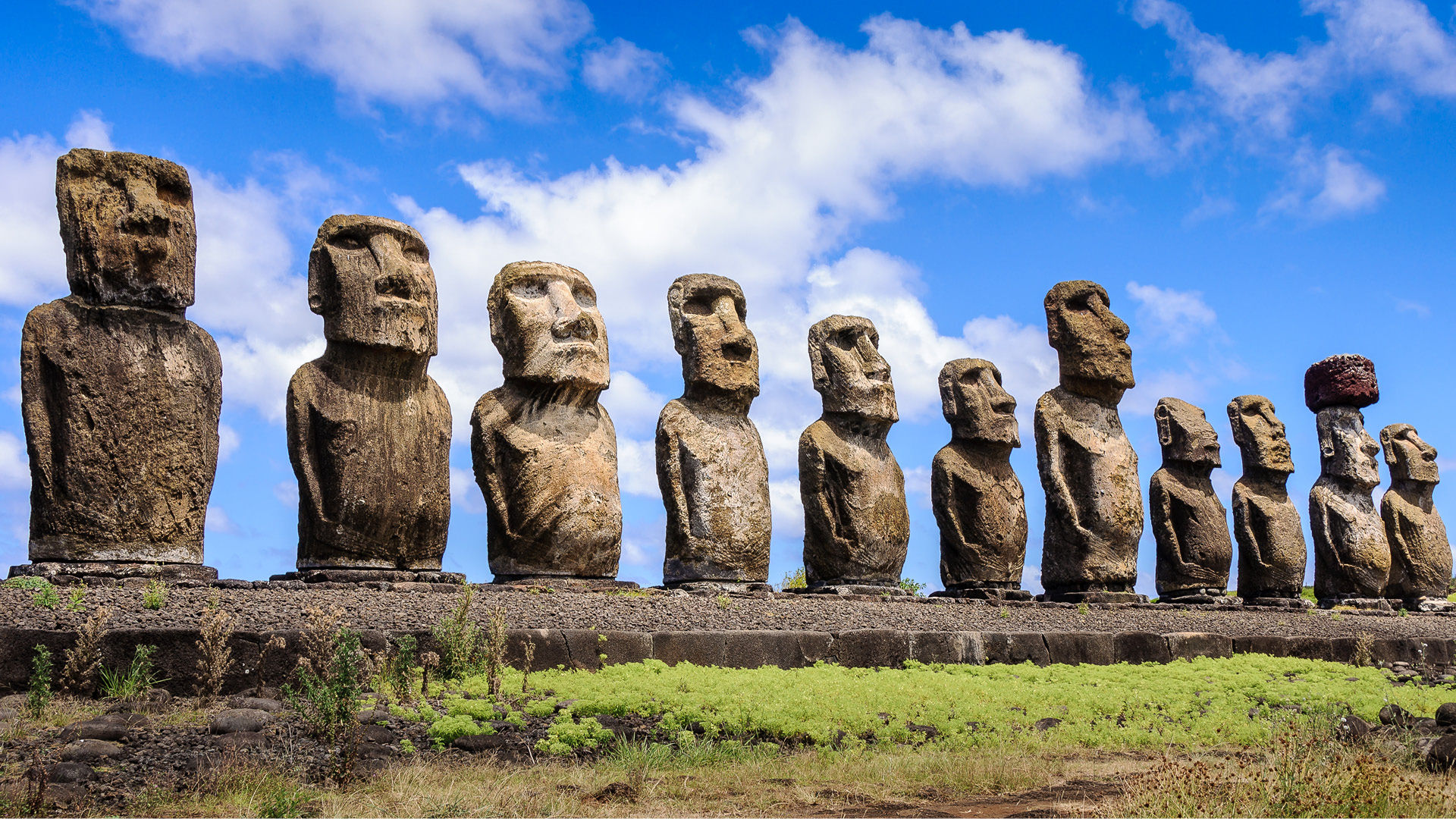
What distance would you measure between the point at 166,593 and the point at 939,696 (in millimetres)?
4890

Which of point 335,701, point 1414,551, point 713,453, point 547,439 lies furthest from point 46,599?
point 1414,551

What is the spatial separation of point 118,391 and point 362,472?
6.27 ft

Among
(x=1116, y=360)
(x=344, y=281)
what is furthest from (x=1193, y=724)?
(x=1116, y=360)

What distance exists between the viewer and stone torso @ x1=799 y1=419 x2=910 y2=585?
13508mm

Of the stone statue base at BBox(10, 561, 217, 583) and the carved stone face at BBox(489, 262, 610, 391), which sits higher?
the carved stone face at BBox(489, 262, 610, 391)

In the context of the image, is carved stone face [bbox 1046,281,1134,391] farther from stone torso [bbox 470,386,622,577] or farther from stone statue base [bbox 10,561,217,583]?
stone statue base [bbox 10,561,217,583]

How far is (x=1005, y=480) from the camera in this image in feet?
50.5

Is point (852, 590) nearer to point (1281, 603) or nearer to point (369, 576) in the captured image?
point (369, 576)

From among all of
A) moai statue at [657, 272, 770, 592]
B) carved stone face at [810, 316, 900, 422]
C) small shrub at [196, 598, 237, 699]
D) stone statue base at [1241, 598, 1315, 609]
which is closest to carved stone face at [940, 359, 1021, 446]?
carved stone face at [810, 316, 900, 422]

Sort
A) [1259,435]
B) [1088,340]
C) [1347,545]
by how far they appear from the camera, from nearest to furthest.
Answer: [1088,340]
[1259,435]
[1347,545]

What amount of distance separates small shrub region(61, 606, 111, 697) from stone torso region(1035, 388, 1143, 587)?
11810 mm

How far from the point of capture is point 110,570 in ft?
30.0

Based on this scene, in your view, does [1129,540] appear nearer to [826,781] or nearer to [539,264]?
[539,264]

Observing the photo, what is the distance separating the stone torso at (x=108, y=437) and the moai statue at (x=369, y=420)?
97cm
